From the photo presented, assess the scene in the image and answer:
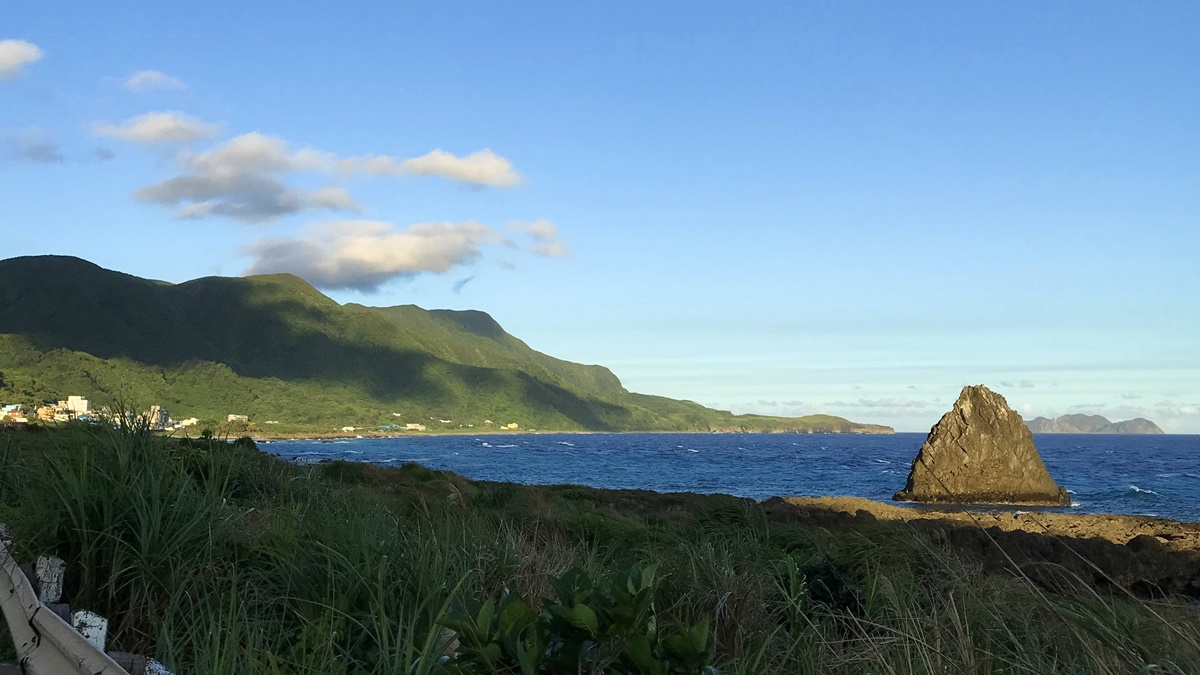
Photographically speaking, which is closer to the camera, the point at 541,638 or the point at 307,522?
the point at 541,638

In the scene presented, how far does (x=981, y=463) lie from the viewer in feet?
170

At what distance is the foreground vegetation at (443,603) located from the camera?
317 cm

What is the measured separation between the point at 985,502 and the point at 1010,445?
3.93m

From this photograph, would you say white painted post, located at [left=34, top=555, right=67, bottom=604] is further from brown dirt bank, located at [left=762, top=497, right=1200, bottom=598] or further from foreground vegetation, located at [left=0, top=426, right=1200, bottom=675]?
brown dirt bank, located at [left=762, top=497, right=1200, bottom=598]

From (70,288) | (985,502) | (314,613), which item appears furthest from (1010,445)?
(70,288)

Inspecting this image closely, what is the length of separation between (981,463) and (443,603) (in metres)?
52.7

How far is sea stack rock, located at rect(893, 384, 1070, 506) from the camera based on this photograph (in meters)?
50.8

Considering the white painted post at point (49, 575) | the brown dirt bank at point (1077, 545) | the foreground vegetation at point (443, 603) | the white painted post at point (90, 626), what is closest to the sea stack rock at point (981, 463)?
the brown dirt bank at point (1077, 545)

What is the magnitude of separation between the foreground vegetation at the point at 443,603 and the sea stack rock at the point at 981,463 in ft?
156

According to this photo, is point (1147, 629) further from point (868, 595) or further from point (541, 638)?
point (541, 638)

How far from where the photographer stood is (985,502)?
50.5m

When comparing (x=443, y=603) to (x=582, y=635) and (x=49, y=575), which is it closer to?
(x=582, y=635)

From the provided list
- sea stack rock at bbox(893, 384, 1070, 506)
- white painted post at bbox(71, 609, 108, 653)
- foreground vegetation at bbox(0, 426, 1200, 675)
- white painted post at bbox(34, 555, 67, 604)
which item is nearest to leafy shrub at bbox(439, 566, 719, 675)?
foreground vegetation at bbox(0, 426, 1200, 675)

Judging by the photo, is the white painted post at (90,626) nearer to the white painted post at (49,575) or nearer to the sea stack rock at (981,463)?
the white painted post at (49,575)
